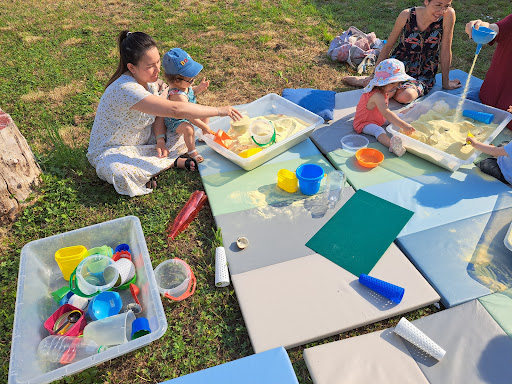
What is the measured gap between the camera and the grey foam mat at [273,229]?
2463mm

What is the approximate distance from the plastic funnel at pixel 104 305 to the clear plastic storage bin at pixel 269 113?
1455mm

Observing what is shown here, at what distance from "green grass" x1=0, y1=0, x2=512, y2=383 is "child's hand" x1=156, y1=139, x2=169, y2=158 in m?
0.16

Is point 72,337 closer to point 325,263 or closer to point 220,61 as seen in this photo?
point 325,263

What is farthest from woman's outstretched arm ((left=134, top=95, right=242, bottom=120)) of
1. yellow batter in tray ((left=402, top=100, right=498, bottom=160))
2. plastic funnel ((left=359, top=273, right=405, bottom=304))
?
yellow batter in tray ((left=402, top=100, right=498, bottom=160))

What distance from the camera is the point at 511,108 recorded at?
11.0 ft

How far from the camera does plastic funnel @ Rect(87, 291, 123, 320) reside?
6.69ft

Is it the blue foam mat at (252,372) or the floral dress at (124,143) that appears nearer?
the blue foam mat at (252,372)

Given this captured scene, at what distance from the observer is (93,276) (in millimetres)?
2191

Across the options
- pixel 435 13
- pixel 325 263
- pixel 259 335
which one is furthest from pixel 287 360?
pixel 435 13

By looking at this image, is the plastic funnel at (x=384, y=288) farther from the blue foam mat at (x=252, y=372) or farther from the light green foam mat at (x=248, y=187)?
the light green foam mat at (x=248, y=187)

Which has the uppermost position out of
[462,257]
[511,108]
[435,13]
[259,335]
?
[435,13]

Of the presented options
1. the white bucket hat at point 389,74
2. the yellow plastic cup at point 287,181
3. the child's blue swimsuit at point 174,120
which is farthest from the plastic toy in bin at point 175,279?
the white bucket hat at point 389,74

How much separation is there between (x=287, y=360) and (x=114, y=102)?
7.35 feet

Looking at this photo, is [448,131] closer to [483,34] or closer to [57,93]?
[483,34]
